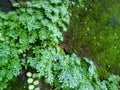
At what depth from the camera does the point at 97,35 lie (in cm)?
419

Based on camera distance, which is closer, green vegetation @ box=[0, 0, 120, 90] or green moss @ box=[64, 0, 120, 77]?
green vegetation @ box=[0, 0, 120, 90]

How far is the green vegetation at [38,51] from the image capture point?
3.17 metres

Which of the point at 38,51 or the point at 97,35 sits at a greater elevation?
the point at 38,51

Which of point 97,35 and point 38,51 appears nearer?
point 38,51

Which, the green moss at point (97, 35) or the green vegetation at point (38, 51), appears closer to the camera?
the green vegetation at point (38, 51)

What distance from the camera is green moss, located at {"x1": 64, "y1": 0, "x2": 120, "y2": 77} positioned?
4.01 meters

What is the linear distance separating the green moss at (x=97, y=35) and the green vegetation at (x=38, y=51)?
498mm

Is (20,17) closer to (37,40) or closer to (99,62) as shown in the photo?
(37,40)

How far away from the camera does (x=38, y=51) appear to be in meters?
3.30

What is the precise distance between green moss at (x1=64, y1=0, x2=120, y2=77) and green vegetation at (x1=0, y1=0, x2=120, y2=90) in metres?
0.50

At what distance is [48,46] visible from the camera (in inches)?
134

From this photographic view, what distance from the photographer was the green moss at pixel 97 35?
4012mm

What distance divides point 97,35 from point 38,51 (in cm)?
125

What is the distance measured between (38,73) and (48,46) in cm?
38
